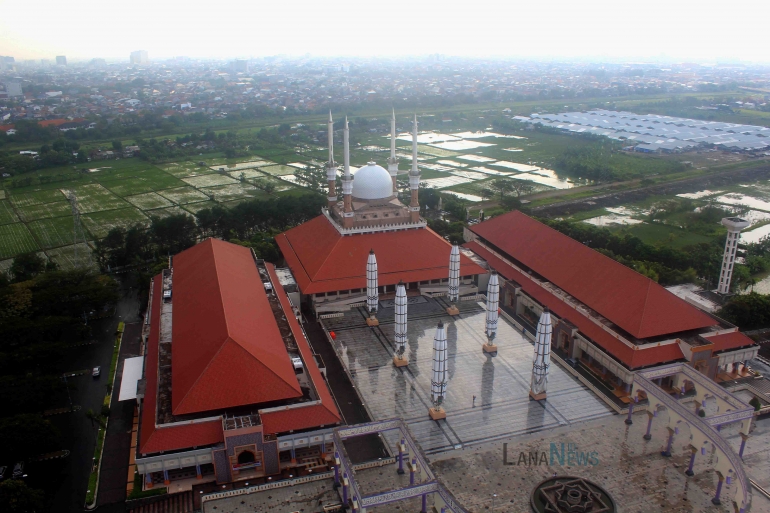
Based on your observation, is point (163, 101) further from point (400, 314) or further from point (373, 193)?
point (400, 314)

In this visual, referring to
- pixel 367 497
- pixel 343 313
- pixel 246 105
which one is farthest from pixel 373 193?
pixel 246 105

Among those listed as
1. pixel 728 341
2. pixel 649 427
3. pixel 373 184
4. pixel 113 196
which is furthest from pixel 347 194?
pixel 113 196

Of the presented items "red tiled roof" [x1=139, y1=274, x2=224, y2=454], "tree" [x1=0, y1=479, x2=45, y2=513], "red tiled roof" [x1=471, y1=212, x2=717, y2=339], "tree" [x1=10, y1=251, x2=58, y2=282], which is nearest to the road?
"tree" [x1=0, y1=479, x2=45, y2=513]

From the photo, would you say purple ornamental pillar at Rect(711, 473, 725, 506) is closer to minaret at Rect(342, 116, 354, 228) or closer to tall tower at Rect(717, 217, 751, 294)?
tall tower at Rect(717, 217, 751, 294)

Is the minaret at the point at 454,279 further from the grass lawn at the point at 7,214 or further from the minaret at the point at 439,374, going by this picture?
the grass lawn at the point at 7,214

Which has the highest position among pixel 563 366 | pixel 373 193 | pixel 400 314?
pixel 373 193

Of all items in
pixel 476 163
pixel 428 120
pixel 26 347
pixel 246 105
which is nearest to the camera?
pixel 26 347
